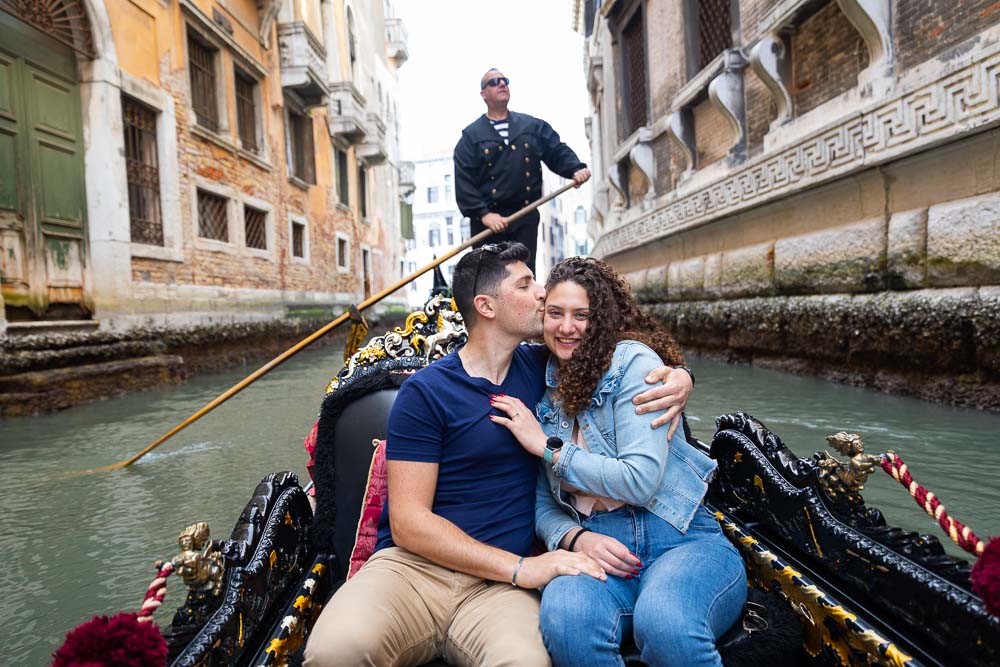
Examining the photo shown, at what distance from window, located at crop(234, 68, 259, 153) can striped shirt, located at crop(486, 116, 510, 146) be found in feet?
28.5

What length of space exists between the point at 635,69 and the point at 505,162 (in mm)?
8580

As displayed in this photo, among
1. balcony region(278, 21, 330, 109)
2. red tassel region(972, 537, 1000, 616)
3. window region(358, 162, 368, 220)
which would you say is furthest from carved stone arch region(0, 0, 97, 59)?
window region(358, 162, 368, 220)

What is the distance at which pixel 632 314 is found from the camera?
1.56 meters

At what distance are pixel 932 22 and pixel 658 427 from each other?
402cm

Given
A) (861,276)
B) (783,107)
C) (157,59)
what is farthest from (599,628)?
(157,59)

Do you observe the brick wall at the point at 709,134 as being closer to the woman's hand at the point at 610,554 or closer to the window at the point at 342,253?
the woman's hand at the point at 610,554

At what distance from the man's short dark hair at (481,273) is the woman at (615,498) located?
0.11 m

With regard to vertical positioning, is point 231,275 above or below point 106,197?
below

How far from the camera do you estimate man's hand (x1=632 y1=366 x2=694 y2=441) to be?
1.35 meters

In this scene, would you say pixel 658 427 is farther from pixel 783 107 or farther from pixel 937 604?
pixel 783 107

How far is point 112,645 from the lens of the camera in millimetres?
870

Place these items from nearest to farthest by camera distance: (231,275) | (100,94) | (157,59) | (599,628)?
(599,628) → (100,94) → (157,59) → (231,275)

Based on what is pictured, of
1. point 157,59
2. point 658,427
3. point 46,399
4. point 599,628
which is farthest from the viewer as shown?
point 157,59

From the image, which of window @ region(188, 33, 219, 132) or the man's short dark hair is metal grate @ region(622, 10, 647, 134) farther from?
the man's short dark hair
